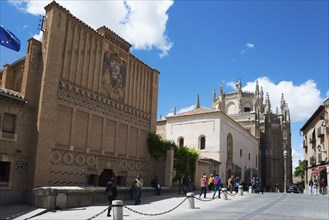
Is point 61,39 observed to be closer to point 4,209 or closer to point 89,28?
point 89,28

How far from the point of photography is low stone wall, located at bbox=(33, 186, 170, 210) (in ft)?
45.8

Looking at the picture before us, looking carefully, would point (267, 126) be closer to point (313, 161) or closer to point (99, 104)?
point (313, 161)

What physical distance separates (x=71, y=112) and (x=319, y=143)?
108ft

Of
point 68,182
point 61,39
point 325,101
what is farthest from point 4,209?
point 325,101

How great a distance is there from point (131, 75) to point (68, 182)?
971 cm

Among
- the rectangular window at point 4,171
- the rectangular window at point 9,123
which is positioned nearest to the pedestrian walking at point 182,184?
the rectangular window at point 4,171

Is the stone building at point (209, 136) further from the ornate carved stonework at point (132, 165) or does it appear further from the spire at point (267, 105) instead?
the spire at point (267, 105)

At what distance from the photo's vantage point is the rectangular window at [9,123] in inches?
606

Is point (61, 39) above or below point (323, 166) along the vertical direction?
above

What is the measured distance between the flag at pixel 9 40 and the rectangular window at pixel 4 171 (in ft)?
18.1

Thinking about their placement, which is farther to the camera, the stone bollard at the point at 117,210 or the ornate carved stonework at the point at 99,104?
the ornate carved stonework at the point at 99,104

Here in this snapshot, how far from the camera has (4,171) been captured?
601 inches

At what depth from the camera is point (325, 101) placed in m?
36.8

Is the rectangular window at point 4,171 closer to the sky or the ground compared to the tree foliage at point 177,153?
closer to the ground
